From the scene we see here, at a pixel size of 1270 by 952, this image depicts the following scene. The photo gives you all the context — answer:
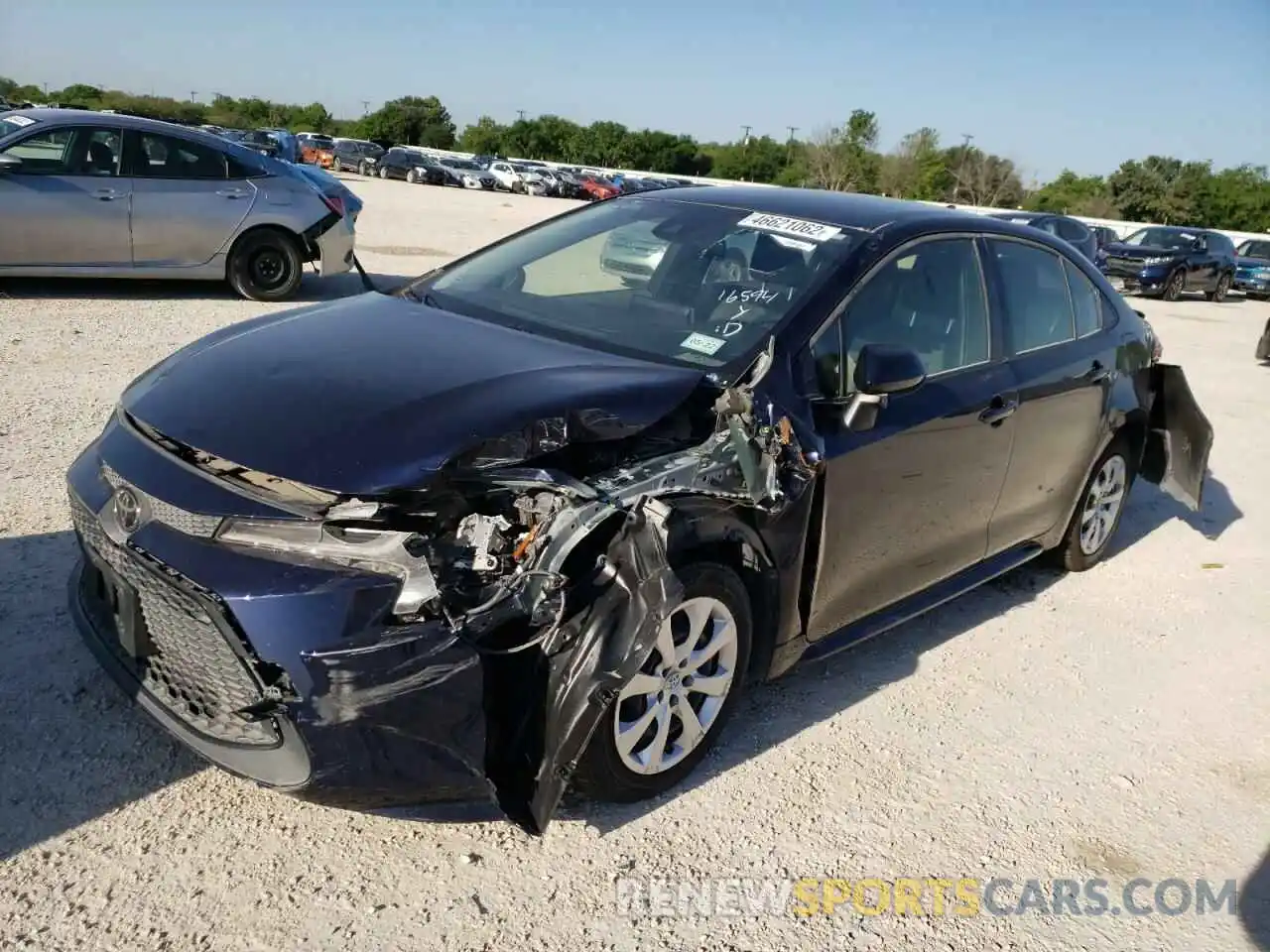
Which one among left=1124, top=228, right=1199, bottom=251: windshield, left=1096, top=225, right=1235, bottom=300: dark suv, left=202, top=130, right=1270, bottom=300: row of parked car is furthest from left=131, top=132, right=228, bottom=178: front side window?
left=1124, top=228, right=1199, bottom=251: windshield

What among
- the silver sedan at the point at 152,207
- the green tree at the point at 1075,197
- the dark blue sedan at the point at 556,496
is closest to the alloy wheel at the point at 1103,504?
the dark blue sedan at the point at 556,496

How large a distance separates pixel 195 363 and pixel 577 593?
4.90 feet

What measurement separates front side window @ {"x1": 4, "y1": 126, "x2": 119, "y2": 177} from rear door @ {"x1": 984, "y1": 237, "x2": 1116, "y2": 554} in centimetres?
766

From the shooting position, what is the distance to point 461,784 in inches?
102

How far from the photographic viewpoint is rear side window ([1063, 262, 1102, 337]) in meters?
4.85

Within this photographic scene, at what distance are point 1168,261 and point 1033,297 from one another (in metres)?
19.6

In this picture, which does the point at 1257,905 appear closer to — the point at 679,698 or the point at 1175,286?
the point at 679,698

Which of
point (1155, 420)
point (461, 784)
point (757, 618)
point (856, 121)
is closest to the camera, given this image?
point (461, 784)

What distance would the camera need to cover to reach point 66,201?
8.52m

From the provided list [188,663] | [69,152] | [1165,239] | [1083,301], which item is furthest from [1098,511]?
[1165,239]

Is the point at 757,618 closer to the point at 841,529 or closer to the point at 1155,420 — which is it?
the point at 841,529

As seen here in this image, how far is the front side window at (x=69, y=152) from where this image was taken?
8.44m

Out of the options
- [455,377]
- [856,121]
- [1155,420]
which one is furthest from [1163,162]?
[455,377]

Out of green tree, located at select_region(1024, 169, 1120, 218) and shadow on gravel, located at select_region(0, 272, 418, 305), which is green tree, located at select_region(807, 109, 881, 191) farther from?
shadow on gravel, located at select_region(0, 272, 418, 305)
